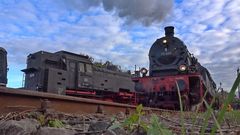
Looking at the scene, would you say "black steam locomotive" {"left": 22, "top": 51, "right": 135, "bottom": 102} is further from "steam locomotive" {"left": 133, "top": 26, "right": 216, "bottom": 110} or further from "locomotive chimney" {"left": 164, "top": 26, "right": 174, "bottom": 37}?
"locomotive chimney" {"left": 164, "top": 26, "right": 174, "bottom": 37}

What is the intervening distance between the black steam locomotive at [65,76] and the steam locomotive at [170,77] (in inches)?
111

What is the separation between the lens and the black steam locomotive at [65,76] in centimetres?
1394

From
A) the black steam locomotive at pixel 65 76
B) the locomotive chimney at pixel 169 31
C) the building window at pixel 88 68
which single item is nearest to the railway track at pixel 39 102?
the black steam locomotive at pixel 65 76

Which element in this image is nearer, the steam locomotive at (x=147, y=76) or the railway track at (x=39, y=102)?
the railway track at (x=39, y=102)

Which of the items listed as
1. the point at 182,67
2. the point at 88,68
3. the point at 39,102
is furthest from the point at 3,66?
the point at 39,102

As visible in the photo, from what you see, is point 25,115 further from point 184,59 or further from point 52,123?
point 184,59

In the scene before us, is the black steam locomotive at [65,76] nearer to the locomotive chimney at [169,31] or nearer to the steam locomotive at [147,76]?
the steam locomotive at [147,76]

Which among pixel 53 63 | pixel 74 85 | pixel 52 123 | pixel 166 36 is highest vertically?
pixel 166 36

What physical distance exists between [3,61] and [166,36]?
7.68 m

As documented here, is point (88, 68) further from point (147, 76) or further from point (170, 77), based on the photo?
point (170, 77)

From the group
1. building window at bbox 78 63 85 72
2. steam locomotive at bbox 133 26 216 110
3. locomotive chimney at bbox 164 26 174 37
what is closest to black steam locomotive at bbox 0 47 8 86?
building window at bbox 78 63 85 72

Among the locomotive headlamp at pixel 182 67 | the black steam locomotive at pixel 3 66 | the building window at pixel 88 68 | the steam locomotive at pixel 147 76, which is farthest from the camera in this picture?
the building window at pixel 88 68

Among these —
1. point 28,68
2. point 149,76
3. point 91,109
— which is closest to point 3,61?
point 28,68

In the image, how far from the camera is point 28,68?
1478cm
